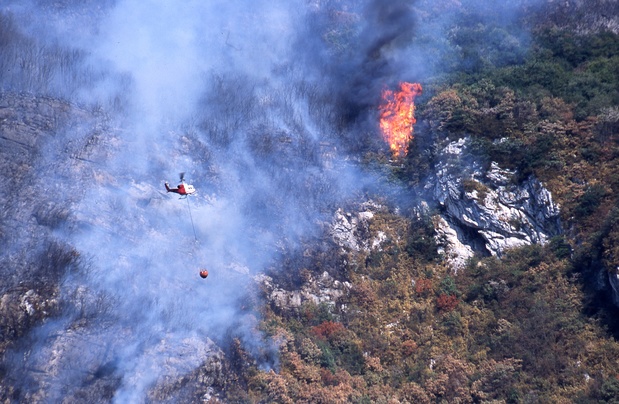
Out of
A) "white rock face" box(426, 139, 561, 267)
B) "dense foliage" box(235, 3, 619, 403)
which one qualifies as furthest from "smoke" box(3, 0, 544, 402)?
"white rock face" box(426, 139, 561, 267)

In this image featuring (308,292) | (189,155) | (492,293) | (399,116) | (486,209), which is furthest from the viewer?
(399,116)

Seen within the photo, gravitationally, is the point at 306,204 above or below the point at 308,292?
above

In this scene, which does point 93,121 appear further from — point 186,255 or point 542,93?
point 542,93

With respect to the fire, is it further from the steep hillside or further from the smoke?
the smoke

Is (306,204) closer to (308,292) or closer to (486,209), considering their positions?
(308,292)

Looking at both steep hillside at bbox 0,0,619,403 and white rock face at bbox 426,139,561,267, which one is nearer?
steep hillside at bbox 0,0,619,403

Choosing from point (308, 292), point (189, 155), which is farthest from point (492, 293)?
point (189, 155)
